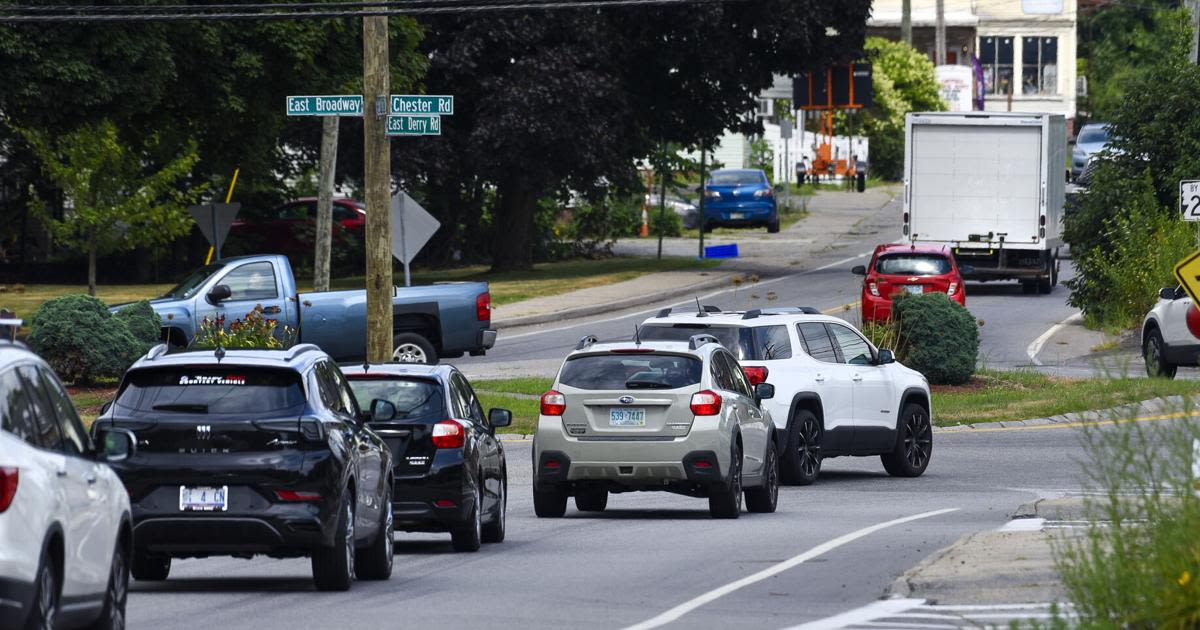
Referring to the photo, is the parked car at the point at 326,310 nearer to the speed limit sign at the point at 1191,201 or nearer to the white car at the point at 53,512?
the speed limit sign at the point at 1191,201

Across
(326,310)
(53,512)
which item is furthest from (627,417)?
(326,310)

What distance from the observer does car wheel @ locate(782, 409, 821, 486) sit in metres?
20.5

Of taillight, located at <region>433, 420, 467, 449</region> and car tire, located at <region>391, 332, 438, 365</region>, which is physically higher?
taillight, located at <region>433, 420, 467, 449</region>

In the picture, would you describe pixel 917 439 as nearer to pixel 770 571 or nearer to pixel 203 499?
pixel 770 571

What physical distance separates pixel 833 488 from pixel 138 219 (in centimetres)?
2176

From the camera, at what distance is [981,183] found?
42219 mm

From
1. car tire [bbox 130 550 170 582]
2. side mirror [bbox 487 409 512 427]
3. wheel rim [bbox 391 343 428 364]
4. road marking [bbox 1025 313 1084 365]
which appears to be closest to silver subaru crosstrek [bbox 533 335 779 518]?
side mirror [bbox 487 409 512 427]

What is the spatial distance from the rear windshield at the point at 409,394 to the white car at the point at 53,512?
17.4ft

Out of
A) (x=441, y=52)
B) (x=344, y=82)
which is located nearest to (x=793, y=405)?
(x=344, y=82)

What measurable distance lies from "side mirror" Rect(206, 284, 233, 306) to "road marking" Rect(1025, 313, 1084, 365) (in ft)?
45.4

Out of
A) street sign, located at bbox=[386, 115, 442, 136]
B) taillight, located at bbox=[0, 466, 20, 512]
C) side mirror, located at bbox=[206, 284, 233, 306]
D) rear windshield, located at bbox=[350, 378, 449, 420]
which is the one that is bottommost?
rear windshield, located at bbox=[350, 378, 449, 420]

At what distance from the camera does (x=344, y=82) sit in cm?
3603

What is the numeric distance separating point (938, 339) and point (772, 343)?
9.10 m

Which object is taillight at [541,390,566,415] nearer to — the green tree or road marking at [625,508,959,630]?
road marking at [625,508,959,630]
